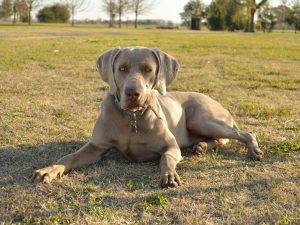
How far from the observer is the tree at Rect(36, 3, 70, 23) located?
2618 inches

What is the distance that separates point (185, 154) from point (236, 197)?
126cm

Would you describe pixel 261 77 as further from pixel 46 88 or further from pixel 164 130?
pixel 164 130

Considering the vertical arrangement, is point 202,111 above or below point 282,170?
above

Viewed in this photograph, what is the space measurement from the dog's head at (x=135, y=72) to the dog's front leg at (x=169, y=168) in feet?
1.57

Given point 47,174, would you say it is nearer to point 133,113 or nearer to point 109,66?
point 133,113

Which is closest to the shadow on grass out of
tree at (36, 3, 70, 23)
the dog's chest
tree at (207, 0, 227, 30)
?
the dog's chest

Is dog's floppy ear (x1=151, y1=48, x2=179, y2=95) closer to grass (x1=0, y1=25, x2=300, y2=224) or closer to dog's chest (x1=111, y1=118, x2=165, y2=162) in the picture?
dog's chest (x1=111, y1=118, x2=165, y2=162)

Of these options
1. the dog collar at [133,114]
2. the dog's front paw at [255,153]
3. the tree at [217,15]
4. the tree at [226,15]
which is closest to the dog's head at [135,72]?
the dog collar at [133,114]

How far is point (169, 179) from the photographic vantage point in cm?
344

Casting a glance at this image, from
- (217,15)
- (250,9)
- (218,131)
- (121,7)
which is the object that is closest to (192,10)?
(121,7)

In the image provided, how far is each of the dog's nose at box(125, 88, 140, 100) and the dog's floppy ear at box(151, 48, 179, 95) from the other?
0.43m

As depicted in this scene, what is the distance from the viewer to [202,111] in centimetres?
473

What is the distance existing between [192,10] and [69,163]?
73.6 metres

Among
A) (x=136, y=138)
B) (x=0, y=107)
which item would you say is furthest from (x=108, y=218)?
(x=0, y=107)
